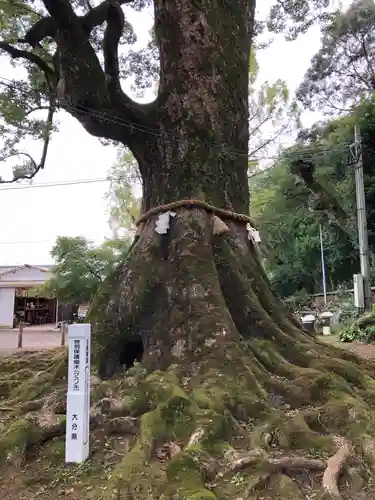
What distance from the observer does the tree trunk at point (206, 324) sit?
11.7ft

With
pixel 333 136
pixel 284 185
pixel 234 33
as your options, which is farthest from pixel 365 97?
pixel 234 33

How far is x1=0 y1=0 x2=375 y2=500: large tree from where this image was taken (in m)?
3.47

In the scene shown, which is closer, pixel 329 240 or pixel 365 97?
pixel 365 97

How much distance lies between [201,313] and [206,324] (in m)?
0.16

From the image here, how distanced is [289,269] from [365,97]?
32.0 feet

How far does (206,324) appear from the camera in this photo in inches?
194

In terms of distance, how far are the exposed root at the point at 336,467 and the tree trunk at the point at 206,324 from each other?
0.16 ft

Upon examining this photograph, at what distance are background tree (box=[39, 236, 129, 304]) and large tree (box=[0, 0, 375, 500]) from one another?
1289 centimetres

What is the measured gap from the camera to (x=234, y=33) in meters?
6.82

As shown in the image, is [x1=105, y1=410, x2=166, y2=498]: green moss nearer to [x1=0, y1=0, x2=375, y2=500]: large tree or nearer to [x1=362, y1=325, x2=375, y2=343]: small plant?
[x1=0, y1=0, x2=375, y2=500]: large tree

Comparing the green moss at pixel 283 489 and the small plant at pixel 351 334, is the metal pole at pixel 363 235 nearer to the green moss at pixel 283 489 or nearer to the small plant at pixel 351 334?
the small plant at pixel 351 334

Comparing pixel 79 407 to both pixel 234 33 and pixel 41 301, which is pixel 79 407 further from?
pixel 41 301

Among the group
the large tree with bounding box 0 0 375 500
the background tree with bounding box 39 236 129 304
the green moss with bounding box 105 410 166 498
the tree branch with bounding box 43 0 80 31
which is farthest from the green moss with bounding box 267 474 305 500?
the background tree with bounding box 39 236 129 304

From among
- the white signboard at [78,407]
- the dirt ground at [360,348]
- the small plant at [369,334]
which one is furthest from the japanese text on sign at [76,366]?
the small plant at [369,334]
